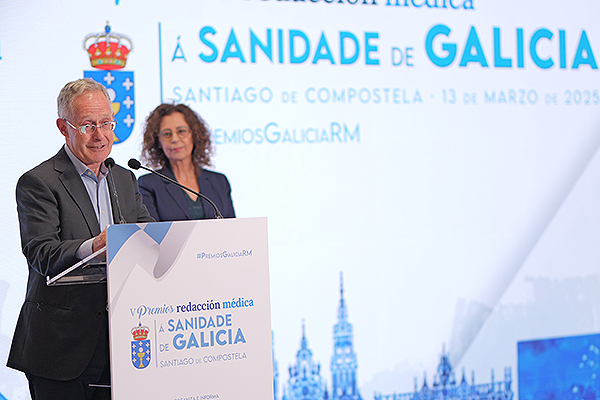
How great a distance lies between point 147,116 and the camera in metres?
3.19

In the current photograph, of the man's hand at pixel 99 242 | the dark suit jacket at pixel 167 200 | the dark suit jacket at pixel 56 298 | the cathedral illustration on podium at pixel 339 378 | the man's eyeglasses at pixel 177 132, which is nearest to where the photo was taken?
the man's hand at pixel 99 242

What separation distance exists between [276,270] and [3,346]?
145 cm

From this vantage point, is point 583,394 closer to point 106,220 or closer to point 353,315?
point 353,315

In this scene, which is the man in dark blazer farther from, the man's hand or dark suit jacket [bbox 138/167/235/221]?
Answer: dark suit jacket [bbox 138/167/235/221]

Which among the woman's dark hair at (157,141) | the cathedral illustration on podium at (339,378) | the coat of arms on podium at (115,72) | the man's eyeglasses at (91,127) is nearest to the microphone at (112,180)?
the man's eyeglasses at (91,127)

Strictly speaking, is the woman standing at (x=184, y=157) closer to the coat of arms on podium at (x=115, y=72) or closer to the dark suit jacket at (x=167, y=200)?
the dark suit jacket at (x=167, y=200)

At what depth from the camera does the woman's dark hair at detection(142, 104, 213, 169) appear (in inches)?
123

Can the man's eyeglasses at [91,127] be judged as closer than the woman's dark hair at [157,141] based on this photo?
Yes

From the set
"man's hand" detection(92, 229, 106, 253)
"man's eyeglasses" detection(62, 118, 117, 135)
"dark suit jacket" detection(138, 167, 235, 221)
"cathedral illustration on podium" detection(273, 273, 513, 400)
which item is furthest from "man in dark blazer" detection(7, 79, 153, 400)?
"cathedral illustration on podium" detection(273, 273, 513, 400)

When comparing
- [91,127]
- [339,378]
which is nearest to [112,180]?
[91,127]

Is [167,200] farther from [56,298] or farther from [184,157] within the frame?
[56,298]

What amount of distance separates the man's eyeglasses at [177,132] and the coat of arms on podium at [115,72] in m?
0.19

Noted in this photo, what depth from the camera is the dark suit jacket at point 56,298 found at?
1.77 metres

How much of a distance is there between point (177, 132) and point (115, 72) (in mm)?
464
